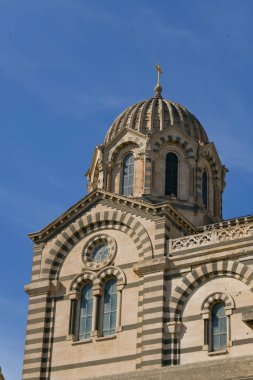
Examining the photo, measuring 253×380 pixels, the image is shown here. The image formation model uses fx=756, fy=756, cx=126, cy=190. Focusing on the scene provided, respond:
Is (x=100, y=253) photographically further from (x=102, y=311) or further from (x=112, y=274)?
(x=102, y=311)

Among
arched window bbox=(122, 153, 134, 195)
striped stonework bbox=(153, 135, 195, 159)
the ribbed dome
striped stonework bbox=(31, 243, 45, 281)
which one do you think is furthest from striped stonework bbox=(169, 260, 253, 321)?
the ribbed dome

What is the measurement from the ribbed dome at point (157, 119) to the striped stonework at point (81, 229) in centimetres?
666

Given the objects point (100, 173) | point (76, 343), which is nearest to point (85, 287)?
point (76, 343)

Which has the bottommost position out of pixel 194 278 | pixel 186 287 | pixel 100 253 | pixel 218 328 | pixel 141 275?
pixel 218 328

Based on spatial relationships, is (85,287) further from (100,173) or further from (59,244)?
(100,173)

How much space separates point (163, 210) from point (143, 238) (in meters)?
1.40

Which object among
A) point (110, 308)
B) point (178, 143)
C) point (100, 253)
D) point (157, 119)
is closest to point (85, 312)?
point (110, 308)

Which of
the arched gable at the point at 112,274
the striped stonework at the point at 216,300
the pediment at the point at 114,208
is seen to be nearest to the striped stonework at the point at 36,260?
the pediment at the point at 114,208

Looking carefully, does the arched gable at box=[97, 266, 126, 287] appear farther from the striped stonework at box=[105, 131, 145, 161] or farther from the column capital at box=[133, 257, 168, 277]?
the striped stonework at box=[105, 131, 145, 161]

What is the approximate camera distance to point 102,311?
30.4 m

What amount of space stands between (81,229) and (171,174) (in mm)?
6118

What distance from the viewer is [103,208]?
107ft

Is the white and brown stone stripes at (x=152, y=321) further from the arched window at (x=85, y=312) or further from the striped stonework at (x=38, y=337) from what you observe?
the striped stonework at (x=38, y=337)

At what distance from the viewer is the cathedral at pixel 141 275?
91.4 ft
